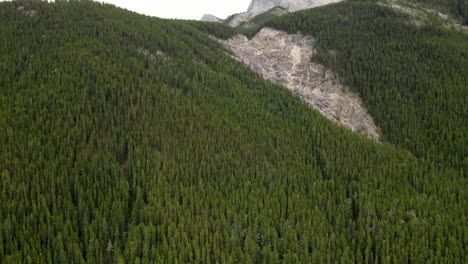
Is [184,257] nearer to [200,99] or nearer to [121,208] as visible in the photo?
[121,208]

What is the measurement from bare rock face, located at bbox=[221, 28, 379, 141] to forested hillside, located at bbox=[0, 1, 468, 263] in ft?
12.8

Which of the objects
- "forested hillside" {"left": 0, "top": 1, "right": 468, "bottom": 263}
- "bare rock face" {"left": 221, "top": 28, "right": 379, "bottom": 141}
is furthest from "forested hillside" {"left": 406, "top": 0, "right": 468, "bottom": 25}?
"bare rock face" {"left": 221, "top": 28, "right": 379, "bottom": 141}

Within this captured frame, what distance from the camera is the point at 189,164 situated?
149 ft

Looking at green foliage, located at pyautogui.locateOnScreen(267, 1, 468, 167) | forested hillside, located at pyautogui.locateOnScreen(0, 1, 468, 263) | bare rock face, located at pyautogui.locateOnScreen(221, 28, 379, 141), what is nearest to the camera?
forested hillside, located at pyautogui.locateOnScreen(0, 1, 468, 263)

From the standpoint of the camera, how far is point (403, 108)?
224 ft

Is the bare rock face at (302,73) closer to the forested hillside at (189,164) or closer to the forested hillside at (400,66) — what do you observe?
the forested hillside at (400,66)

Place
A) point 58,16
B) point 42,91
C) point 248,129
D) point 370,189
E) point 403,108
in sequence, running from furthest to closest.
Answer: point 58,16 < point 403,108 < point 248,129 < point 42,91 < point 370,189

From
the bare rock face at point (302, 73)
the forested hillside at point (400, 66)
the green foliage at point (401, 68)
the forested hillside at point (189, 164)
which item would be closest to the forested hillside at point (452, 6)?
the forested hillside at point (400, 66)

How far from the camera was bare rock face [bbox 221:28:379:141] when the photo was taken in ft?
231

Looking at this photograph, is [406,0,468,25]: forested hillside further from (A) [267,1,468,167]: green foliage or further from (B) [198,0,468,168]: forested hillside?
(A) [267,1,468,167]: green foliage

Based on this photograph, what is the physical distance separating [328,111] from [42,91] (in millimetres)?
45665

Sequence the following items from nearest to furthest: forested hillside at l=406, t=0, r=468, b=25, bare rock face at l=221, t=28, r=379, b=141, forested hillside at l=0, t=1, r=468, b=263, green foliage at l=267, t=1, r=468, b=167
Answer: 1. forested hillside at l=0, t=1, r=468, b=263
2. green foliage at l=267, t=1, r=468, b=167
3. bare rock face at l=221, t=28, r=379, b=141
4. forested hillside at l=406, t=0, r=468, b=25

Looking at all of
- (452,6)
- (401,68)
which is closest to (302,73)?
(401,68)

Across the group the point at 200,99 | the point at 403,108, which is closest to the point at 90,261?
the point at 200,99
